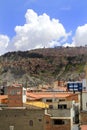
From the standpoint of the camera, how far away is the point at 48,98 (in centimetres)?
5541

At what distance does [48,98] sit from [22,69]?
140843mm

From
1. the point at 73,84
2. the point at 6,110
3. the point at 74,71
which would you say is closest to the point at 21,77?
the point at 74,71

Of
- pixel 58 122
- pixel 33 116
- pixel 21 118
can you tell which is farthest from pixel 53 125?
pixel 21 118

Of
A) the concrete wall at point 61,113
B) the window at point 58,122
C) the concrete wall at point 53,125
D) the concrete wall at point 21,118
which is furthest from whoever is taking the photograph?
the concrete wall at point 61,113

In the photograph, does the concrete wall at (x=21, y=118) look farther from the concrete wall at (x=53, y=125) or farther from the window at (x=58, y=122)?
the window at (x=58, y=122)

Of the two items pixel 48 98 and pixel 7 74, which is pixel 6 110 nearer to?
pixel 48 98

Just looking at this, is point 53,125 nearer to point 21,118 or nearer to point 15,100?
point 21,118

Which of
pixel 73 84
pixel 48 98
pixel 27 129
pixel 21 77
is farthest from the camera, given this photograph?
pixel 21 77

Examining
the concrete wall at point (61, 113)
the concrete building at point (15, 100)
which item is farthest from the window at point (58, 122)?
the concrete building at point (15, 100)

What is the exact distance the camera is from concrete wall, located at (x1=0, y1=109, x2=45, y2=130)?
141 ft

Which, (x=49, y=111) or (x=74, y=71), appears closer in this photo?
(x=49, y=111)

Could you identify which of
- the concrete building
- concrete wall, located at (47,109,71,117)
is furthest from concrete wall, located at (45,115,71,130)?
the concrete building

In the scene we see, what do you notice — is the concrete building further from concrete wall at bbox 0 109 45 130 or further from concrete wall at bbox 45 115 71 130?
concrete wall at bbox 45 115 71 130

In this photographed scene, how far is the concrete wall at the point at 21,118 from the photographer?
4309 cm
